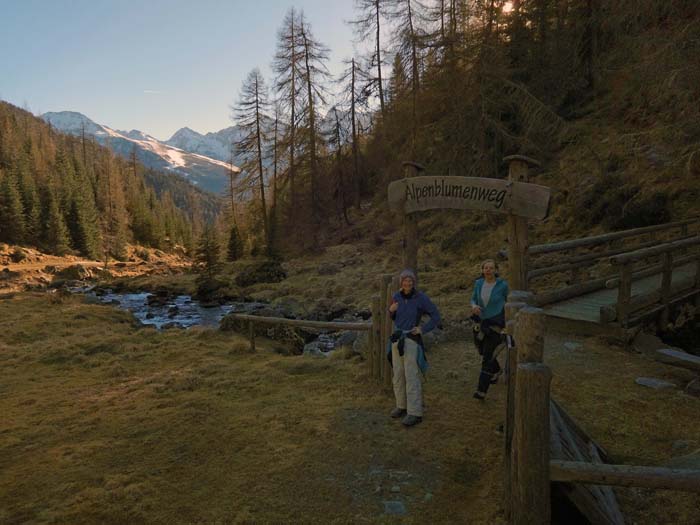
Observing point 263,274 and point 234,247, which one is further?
point 234,247

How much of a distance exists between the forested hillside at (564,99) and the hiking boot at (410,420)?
7.69 m

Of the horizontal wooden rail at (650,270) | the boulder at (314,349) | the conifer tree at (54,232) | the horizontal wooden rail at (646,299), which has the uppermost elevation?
the conifer tree at (54,232)

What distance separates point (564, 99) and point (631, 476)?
2167 cm

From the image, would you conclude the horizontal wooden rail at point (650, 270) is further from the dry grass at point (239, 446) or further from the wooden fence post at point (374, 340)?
the wooden fence post at point (374, 340)

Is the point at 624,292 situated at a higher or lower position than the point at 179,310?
higher

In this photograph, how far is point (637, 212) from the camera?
1284 cm

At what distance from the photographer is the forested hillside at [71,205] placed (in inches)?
1886

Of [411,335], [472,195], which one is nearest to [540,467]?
[411,335]

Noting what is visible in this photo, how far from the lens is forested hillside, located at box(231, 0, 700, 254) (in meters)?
9.66

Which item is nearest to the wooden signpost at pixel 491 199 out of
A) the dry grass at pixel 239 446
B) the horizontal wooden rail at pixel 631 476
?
the dry grass at pixel 239 446

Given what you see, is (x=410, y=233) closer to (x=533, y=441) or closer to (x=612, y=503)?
(x=612, y=503)

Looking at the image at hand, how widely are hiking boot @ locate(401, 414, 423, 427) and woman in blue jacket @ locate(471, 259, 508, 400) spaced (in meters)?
1.23

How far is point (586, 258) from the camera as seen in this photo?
29.1ft

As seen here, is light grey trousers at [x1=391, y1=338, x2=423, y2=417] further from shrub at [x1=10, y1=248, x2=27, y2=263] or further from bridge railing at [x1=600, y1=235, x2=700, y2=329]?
shrub at [x1=10, y1=248, x2=27, y2=263]
